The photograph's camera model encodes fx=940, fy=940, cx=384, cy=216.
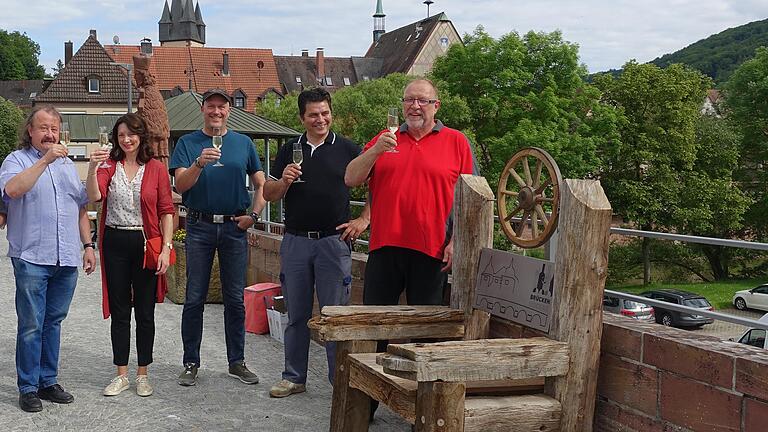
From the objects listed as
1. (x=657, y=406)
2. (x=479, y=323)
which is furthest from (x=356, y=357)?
(x=657, y=406)

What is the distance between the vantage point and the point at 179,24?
117 metres

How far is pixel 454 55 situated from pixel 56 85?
45.1 m

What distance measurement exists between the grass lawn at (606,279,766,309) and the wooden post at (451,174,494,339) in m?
30.3

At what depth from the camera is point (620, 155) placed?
44969 mm

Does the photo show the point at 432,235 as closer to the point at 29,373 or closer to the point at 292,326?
the point at 292,326

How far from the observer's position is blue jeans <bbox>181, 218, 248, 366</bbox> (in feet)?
20.9

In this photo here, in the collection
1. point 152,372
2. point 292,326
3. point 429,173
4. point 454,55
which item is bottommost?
point 152,372

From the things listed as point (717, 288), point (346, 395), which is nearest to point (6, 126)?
point (717, 288)

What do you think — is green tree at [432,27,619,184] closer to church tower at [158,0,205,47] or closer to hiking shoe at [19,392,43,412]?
hiking shoe at [19,392,43,412]

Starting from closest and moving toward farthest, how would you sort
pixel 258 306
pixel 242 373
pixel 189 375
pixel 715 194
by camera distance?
pixel 189 375 → pixel 242 373 → pixel 258 306 → pixel 715 194

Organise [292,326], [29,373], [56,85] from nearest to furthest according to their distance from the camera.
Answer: [29,373]
[292,326]
[56,85]

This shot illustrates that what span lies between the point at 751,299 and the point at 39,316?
3201 centimetres

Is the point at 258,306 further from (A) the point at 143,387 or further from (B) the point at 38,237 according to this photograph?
(B) the point at 38,237

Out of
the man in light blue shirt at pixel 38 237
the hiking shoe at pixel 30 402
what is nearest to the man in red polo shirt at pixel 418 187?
the man in light blue shirt at pixel 38 237
